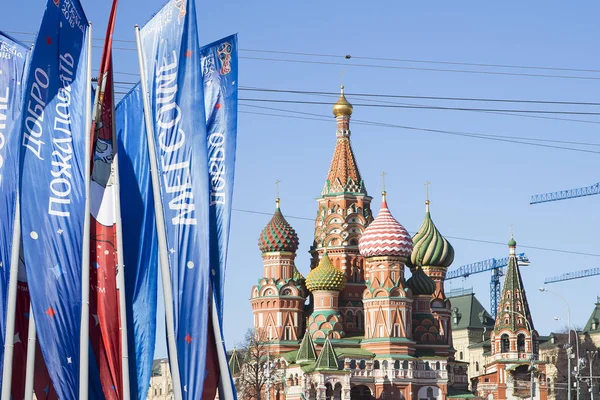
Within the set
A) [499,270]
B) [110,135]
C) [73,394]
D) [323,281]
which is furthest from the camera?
[499,270]

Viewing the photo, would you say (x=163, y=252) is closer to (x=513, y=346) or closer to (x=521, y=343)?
(x=513, y=346)

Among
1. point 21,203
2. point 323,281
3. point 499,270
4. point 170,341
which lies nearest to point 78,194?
point 21,203

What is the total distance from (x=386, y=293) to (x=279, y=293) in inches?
319

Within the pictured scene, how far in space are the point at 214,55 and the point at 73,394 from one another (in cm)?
941

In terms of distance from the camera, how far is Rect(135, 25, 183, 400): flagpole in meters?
30.5

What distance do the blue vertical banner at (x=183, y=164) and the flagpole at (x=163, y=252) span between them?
0.13 m

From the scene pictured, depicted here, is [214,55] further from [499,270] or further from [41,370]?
[499,270]

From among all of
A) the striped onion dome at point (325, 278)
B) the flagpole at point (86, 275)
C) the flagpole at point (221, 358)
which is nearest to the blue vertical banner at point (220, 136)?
the flagpole at point (221, 358)

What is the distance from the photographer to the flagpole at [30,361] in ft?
97.2

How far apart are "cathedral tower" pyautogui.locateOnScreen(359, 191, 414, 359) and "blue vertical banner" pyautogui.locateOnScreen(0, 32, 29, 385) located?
61.4 metres

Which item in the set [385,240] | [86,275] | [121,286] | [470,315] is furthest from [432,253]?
[86,275]

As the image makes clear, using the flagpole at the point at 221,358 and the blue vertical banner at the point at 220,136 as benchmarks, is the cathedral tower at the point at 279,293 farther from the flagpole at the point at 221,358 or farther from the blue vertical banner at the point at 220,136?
the flagpole at the point at 221,358

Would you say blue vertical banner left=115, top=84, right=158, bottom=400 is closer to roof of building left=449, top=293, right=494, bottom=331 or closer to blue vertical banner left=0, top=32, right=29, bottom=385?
blue vertical banner left=0, top=32, right=29, bottom=385

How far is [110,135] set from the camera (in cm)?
3200
